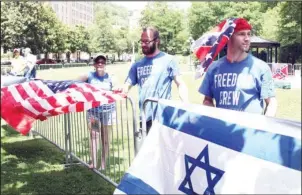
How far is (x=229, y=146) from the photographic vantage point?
286 centimetres

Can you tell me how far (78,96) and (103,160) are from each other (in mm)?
1804

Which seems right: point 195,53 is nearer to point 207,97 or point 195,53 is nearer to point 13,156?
point 207,97

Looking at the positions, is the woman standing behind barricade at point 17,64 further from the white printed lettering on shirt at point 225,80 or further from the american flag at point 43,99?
the white printed lettering on shirt at point 225,80

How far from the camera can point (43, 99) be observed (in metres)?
3.96

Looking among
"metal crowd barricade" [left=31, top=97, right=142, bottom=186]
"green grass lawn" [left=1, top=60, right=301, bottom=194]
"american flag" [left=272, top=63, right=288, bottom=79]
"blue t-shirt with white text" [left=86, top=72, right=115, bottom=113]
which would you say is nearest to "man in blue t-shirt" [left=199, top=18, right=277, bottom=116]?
"metal crowd barricade" [left=31, top=97, right=142, bottom=186]

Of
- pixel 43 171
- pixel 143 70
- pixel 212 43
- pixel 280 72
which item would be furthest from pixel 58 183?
pixel 280 72

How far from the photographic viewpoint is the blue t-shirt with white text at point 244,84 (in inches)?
149

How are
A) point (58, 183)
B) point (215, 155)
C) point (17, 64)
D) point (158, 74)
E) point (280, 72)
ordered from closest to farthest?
point (215, 155) → point (158, 74) → point (58, 183) → point (17, 64) → point (280, 72)

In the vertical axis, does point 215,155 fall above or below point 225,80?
below

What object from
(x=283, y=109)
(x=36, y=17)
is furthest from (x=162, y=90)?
(x=36, y=17)

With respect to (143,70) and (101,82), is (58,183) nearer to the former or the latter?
(101,82)

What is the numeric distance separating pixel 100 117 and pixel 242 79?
262cm

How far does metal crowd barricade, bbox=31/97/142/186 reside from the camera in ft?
18.2

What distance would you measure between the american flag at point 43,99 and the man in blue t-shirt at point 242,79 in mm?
1262
